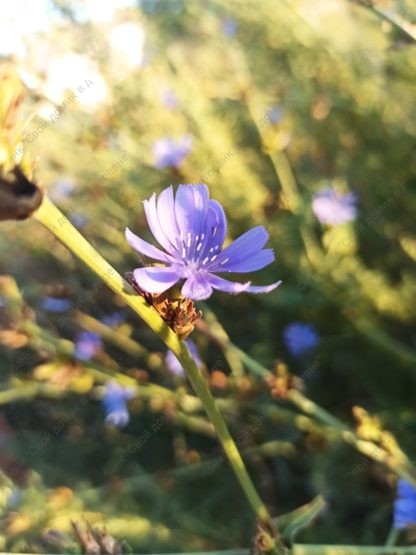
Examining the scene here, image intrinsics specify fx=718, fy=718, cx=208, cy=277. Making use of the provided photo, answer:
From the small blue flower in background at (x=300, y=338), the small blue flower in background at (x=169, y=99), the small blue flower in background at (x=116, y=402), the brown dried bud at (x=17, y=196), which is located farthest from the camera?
the small blue flower in background at (x=169, y=99)

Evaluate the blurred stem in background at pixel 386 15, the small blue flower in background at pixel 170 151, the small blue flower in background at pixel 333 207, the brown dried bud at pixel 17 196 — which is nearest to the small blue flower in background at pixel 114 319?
the small blue flower in background at pixel 170 151

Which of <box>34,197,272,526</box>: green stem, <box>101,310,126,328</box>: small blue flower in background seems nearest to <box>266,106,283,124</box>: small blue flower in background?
<box>101,310,126,328</box>: small blue flower in background

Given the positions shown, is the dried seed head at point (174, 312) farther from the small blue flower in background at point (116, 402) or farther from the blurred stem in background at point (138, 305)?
the small blue flower in background at point (116, 402)

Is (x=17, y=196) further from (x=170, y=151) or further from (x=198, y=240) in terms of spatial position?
(x=170, y=151)

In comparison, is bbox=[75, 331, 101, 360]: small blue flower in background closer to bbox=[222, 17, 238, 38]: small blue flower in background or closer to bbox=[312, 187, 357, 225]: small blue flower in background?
bbox=[312, 187, 357, 225]: small blue flower in background

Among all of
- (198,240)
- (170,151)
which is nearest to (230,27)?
(170,151)

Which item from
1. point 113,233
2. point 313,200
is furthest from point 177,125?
point 313,200
